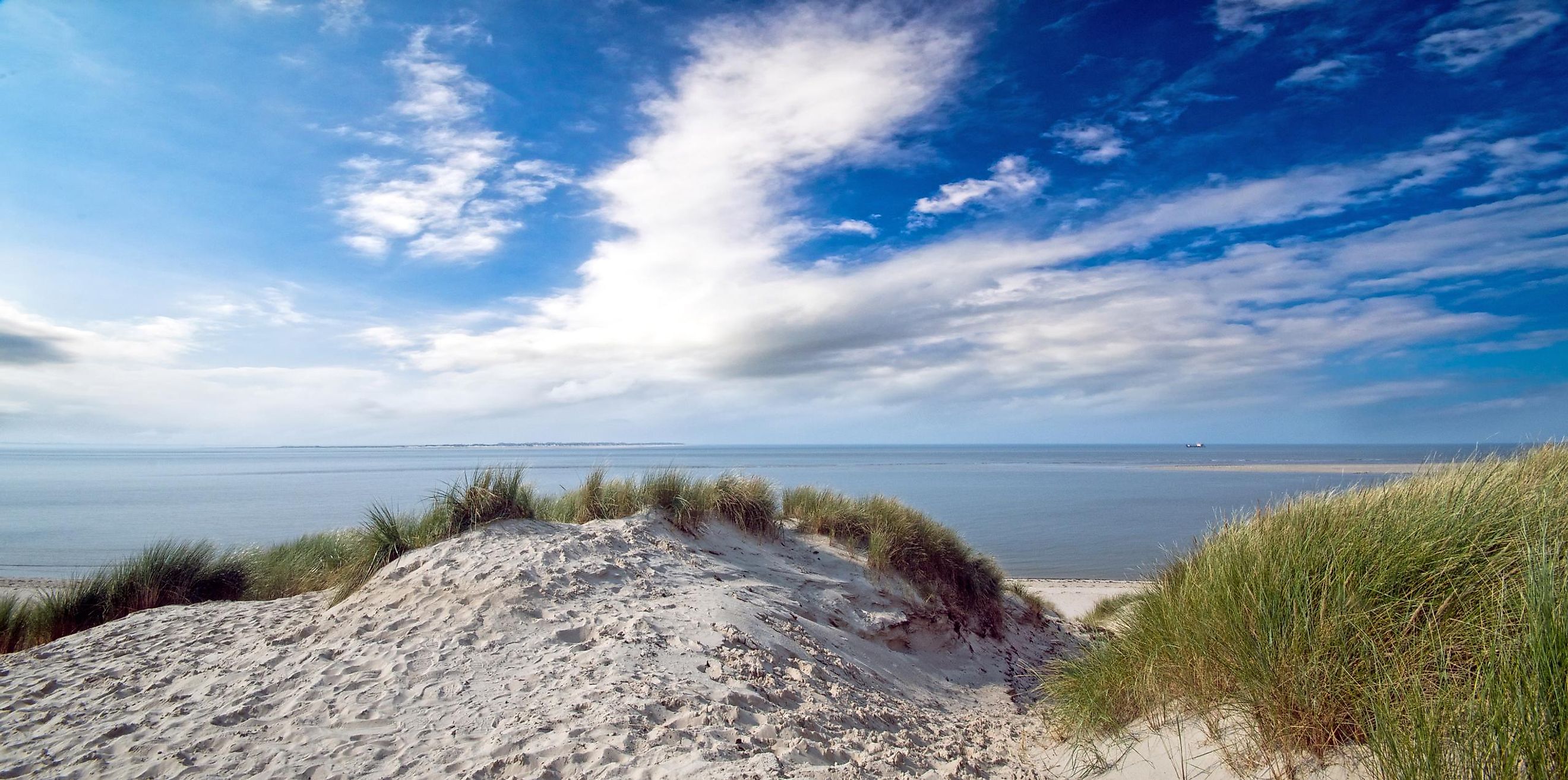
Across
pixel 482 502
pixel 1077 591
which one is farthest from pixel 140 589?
pixel 1077 591

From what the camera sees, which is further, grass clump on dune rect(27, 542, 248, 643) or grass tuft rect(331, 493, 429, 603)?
grass clump on dune rect(27, 542, 248, 643)

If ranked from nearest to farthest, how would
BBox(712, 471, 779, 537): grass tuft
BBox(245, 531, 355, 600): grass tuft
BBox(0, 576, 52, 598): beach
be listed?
BBox(245, 531, 355, 600): grass tuft < BBox(712, 471, 779, 537): grass tuft < BBox(0, 576, 52, 598): beach

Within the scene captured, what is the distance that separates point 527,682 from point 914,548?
6792 millimetres

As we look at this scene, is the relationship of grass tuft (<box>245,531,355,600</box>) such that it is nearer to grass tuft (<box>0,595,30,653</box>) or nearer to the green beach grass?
the green beach grass

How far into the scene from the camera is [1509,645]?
306 centimetres

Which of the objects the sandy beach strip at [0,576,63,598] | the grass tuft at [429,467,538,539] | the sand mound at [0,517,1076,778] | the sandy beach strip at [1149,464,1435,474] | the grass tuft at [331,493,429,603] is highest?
the grass tuft at [429,467,538,539]

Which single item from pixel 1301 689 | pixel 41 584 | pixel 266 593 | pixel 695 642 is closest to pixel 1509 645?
pixel 1301 689

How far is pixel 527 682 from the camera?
5.74 metres

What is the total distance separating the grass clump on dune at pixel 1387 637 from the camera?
Answer: 9.49 feet

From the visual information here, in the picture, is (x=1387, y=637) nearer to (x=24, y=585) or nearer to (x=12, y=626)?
(x=12, y=626)

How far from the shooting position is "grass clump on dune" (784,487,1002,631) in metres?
10.9

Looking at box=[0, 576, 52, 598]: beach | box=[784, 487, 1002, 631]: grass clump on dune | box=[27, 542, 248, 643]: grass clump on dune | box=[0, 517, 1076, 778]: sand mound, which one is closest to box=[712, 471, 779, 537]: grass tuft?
box=[784, 487, 1002, 631]: grass clump on dune

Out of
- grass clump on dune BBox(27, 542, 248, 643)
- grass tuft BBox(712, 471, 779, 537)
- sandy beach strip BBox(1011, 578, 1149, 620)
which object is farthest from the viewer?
sandy beach strip BBox(1011, 578, 1149, 620)

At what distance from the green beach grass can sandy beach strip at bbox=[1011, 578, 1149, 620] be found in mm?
2814
